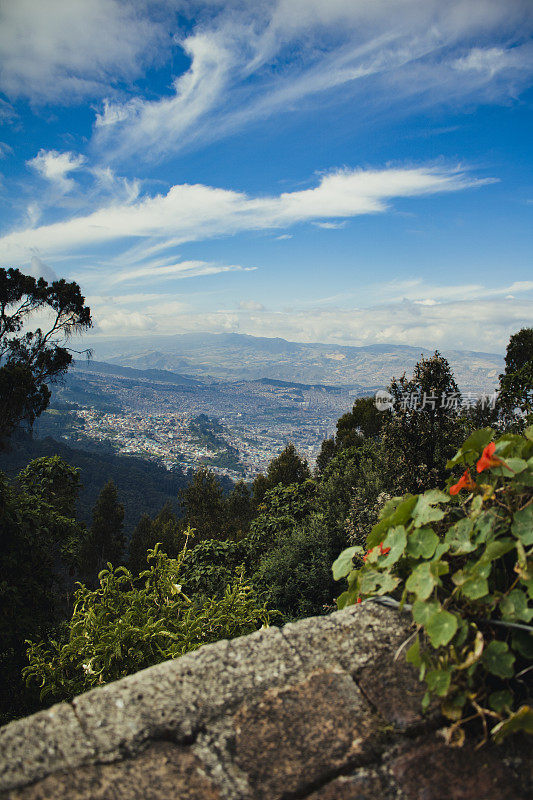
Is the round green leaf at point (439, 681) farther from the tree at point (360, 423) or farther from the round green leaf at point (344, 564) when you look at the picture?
the tree at point (360, 423)

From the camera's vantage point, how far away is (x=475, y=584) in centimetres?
107

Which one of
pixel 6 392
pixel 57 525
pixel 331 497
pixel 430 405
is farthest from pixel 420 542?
pixel 331 497

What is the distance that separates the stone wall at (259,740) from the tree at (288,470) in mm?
25316

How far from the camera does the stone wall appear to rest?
86cm

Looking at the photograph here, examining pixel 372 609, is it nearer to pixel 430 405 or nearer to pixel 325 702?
pixel 325 702

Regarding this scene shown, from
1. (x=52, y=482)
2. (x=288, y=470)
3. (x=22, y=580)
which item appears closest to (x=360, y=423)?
(x=288, y=470)

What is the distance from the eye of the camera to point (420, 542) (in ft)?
4.10

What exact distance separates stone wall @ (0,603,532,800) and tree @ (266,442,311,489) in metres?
25.3

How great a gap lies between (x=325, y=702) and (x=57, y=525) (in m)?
9.90

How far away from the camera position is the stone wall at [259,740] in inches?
33.8

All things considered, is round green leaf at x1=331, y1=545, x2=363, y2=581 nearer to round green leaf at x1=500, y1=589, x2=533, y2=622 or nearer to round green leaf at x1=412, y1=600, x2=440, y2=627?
round green leaf at x1=412, y1=600, x2=440, y2=627

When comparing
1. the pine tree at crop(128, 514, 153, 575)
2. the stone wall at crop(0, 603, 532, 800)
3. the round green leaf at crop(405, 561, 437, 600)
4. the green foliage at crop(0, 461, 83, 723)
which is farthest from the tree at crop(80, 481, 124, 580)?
the round green leaf at crop(405, 561, 437, 600)

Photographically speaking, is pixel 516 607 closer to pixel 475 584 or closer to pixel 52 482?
pixel 475 584

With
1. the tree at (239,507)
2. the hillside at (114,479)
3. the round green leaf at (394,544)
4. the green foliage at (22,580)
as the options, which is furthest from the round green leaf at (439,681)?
the hillside at (114,479)
